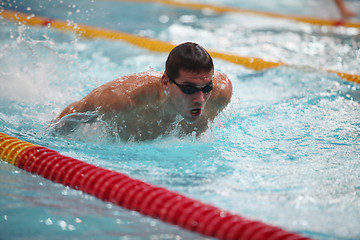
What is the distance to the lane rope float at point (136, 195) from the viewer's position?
180 centimetres

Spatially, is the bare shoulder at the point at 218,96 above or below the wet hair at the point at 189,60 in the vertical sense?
below

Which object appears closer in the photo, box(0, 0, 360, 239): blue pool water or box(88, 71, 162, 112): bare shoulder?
box(0, 0, 360, 239): blue pool water

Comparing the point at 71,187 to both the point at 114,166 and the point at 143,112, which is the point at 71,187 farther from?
the point at 143,112

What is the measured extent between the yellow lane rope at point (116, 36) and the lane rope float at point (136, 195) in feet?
10.1

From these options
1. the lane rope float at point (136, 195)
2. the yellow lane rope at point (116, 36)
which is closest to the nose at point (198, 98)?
the lane rope float at point (136, 195)

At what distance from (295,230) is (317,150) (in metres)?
1.17

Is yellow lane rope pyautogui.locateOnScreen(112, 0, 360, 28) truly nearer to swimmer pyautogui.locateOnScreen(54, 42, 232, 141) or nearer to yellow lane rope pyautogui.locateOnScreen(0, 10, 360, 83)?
yellow lane rope pyautogui.locateOnScreen(0, 10, 360, 83)

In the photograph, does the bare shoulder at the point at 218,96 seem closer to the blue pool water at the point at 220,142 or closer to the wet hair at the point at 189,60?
the blue pool water at the point at 220,142

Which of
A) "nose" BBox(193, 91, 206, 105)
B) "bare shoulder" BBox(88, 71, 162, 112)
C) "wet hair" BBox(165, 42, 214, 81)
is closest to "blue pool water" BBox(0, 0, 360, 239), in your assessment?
"bare shoulder" BBox(88, 71, 162, 112)

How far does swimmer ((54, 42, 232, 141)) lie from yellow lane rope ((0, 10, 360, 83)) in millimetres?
2092

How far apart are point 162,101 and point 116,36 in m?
3.58

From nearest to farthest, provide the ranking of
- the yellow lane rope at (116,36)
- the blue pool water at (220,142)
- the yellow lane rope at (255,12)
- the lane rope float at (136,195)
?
the lane rope float at (136,195) → the blue pool water at (220,142) → the yellow lane rope at (116,36) → the yellow lane rope at (255,12)

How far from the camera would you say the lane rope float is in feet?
5.92

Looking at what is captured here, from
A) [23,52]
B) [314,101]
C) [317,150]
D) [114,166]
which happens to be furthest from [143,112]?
[23,52]
